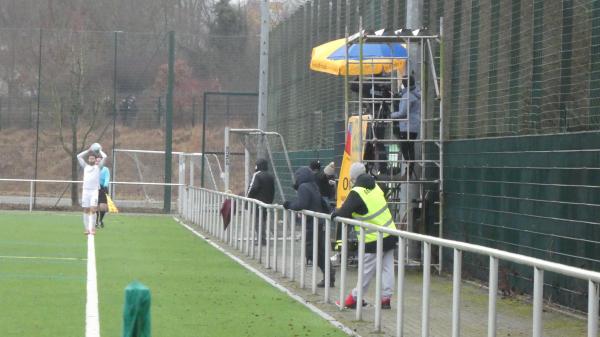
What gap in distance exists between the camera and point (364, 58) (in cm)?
1969

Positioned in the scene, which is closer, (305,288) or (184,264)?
(305,288)

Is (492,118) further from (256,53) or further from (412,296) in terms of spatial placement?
(256,53)

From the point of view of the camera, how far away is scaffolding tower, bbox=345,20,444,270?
1888 cm

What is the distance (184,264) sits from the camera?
776 inches

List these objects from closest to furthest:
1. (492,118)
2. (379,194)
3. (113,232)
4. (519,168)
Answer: (379,194) < (519,168) < (492,118) < (113,232)

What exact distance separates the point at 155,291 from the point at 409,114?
17.6 feet

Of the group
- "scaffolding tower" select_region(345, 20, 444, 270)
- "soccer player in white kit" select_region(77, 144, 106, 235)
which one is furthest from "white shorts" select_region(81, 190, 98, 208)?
"scaffolding tower" select_region(345, 20, 444, 270)

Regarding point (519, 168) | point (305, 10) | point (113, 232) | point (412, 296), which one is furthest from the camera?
point (305, 10)

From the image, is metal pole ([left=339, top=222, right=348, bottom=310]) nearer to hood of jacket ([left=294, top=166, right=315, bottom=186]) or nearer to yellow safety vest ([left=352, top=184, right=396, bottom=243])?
yellow safety vest ([left=352, top=184, right=396, bottom=243])

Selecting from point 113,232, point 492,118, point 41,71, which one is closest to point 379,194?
point 492,118

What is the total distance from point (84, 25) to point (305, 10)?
28.9 m

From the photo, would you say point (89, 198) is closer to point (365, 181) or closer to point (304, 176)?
point (304, 176)

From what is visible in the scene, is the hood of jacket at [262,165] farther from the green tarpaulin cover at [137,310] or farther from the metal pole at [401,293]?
the green tarpaulin cover at [137,310]

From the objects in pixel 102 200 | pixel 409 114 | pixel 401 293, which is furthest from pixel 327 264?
pixel 102 200
